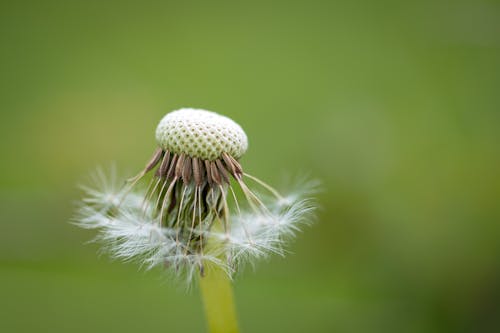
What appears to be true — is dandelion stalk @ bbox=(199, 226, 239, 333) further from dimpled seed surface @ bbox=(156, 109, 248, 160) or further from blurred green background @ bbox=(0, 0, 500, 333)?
blurred green background @ bbox=(0, 0, 500, 333)

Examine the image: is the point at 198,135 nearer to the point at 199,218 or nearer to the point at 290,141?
the point at 199,218

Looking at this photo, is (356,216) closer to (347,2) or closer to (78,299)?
(78,299)

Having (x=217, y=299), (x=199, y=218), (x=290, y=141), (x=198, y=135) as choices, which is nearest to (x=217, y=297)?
(x=217, y=299)

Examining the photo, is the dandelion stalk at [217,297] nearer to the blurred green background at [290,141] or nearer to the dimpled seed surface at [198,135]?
the dimpled seed surface at [198,135]

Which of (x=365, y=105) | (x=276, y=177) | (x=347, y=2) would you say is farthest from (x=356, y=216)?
(x=347, y=2)

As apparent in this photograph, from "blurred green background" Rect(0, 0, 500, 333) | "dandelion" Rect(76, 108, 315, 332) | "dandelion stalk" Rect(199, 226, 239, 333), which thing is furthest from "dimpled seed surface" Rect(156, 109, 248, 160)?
"blurred green background" Rect(0, 0, 500, 333)

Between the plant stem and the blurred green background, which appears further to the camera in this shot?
the blurred green background
